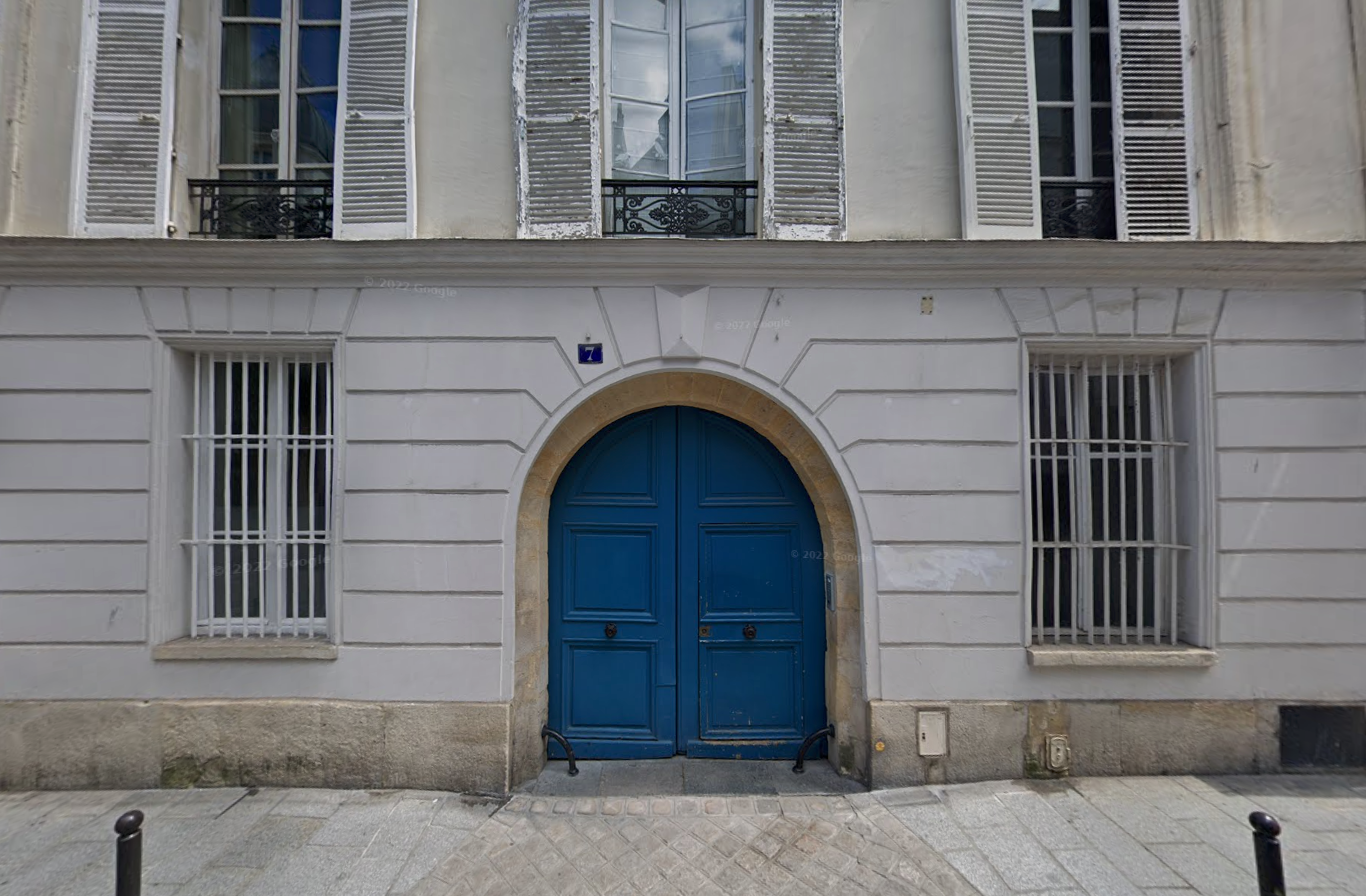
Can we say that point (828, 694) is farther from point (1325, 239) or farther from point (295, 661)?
point (1325, 239)

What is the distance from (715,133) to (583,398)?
2448 millimetres

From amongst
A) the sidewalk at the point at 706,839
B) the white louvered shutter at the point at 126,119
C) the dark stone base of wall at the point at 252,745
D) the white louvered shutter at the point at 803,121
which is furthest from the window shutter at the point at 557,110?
the sidewalk at the point at 706,839

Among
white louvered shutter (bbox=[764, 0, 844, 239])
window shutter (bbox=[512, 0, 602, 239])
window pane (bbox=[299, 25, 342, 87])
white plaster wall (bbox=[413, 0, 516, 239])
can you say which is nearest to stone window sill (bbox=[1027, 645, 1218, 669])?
white louvered shutter (bbox=[764, 0, 844, 239])

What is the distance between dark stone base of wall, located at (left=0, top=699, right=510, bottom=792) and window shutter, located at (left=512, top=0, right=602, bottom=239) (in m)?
3.68

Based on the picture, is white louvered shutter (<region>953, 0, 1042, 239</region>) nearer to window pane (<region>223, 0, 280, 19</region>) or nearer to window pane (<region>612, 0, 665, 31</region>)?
window pane (<region>612, 0, 665, 31</region>)

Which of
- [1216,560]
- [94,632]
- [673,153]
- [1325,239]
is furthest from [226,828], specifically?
[1325,239]

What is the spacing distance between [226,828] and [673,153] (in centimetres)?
569

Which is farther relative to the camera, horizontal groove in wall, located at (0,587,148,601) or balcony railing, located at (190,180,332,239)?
balcony railing, located at (190,180,332,239)

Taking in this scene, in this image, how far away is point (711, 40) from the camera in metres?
5.21

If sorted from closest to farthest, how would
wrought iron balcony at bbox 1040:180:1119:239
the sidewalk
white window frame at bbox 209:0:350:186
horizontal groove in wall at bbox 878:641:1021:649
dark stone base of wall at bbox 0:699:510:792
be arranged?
the sidewalk, dark stone base of wall at bbox 0:699:510:792, horizontal groove in wall at bbox 878:641:1021:649, wrought iron balcony at bbox 1040:180:1119:239, white window frame at bbox 209:0:350:186

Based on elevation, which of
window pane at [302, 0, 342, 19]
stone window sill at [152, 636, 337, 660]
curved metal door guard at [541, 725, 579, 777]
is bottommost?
curved metal door guard at [541, 725, 579, 777]

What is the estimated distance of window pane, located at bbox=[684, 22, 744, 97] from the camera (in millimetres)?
5184

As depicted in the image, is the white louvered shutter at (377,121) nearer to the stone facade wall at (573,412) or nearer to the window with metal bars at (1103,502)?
the stone facade wall at (573,412)

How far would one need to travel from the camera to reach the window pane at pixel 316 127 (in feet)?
17.1
